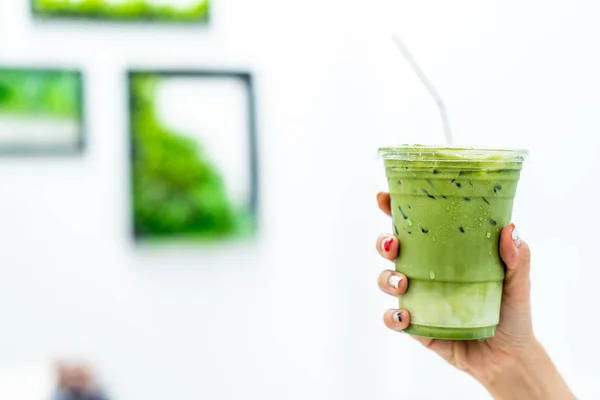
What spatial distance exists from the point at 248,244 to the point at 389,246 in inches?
58.9

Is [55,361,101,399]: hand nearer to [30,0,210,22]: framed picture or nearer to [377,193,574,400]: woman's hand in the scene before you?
[30,0,210,22]: framed picture

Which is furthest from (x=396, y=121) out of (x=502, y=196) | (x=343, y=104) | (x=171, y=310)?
(x=502, y=196)

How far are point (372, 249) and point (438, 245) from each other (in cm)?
153

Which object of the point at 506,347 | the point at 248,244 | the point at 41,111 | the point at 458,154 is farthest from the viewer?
the point at 248,244

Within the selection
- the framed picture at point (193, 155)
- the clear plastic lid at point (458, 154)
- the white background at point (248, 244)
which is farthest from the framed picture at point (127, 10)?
the clear plastic lid at point (458, 154)

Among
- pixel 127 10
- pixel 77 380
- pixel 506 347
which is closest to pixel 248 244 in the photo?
pixel 77 380

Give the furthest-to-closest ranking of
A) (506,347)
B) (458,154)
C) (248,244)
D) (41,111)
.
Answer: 1. (248,244)
2. (41,111)
3. (506,347)
4. (458,154)

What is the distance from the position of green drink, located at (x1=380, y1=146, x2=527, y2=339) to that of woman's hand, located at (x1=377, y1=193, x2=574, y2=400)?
0.07 ft

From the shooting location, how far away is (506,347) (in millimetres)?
973

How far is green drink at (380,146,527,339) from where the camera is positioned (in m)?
0.83

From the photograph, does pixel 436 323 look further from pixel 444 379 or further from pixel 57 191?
pixel 57 191

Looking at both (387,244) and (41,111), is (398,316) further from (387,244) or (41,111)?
Answer: (41,111)

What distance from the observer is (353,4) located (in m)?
2.34

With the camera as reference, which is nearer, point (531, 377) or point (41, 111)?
point (531, 377)
